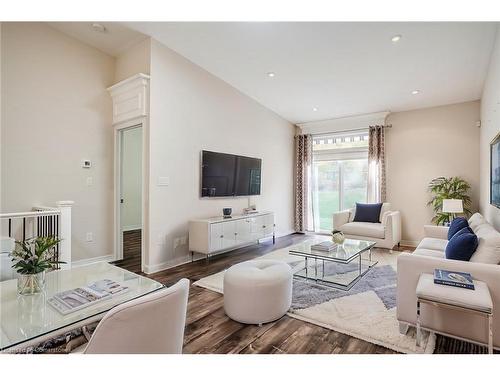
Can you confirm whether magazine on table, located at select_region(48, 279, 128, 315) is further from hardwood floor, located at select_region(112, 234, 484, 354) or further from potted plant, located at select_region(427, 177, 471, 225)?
potted plant, located at select_region(427, 177, 471, 225)

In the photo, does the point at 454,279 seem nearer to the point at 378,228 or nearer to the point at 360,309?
the point at 360,309

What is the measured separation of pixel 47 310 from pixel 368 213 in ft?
16.4

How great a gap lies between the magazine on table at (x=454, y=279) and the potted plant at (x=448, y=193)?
340 centimetres

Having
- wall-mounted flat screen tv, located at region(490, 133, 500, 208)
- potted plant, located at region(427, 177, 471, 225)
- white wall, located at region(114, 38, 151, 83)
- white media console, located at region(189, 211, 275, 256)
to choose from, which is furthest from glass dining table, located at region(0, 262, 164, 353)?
potted plant, located at region(427, 177, 471, 225)

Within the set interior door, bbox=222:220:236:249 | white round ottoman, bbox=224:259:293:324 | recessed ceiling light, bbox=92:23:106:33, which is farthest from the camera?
interior door, bbox=222:220:236:249

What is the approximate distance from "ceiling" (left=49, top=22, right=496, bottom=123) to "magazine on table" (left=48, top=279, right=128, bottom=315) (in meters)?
2.81

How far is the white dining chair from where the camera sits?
91 cm

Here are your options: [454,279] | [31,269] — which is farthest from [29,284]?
[454,279]

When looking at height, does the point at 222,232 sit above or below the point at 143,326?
below

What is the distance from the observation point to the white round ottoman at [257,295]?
2168 mm

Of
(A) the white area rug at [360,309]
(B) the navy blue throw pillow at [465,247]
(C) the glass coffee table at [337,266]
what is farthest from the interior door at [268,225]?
(B) the navy blue throw pillow at [465,247]

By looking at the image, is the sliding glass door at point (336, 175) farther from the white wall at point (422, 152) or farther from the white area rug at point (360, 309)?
the white area rug at point (360, 309)

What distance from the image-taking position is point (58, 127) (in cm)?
341

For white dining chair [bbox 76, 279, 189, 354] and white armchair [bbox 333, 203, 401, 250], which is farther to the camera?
white armchair [bbox 333, 203, 401, 250]
